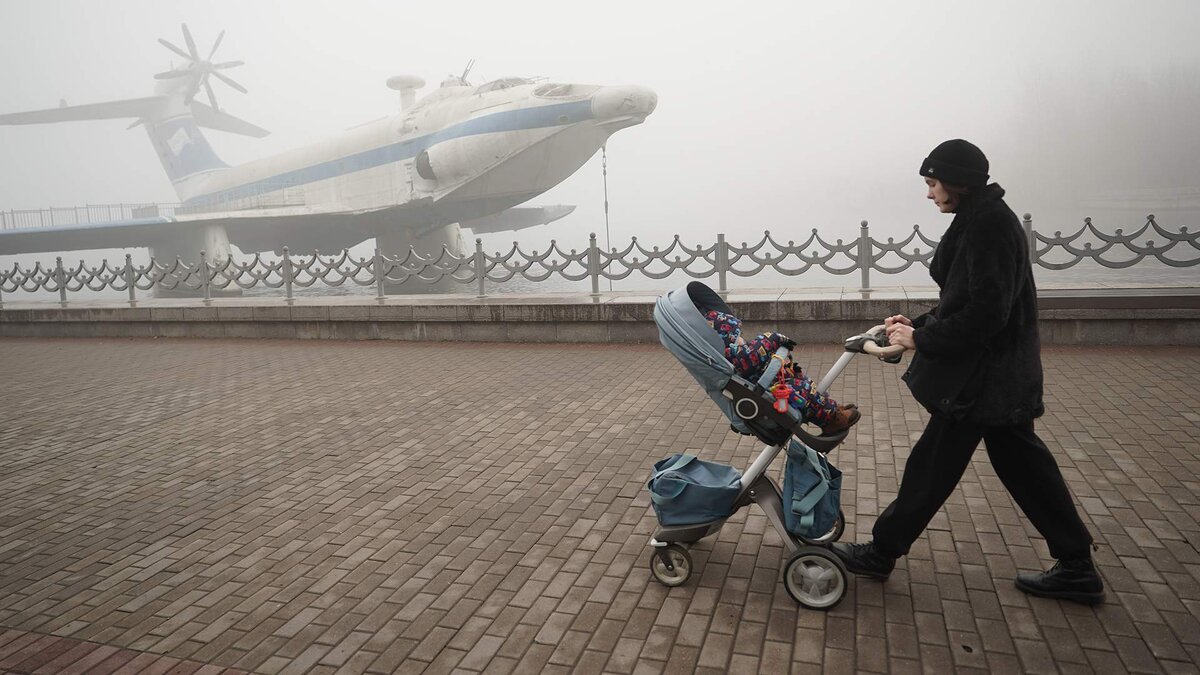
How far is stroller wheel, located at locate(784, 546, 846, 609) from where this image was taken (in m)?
3.11

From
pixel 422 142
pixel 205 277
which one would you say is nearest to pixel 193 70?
pixel 422 142

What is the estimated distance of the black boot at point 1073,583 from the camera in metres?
3.03

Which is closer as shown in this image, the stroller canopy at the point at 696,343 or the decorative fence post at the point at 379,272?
the stroller canopy at the point at 696,343

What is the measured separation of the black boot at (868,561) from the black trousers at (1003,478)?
0.15 meters

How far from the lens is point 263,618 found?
10.8ft

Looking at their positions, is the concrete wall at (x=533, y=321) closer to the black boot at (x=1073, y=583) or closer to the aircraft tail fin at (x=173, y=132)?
the black boot at (x=1073, y=583)

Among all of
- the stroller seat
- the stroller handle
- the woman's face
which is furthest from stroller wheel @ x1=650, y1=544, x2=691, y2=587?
the woman's face

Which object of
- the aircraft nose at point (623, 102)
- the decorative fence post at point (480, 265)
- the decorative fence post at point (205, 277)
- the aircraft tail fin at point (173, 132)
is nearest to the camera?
the decorative fence post at point (480, 265)

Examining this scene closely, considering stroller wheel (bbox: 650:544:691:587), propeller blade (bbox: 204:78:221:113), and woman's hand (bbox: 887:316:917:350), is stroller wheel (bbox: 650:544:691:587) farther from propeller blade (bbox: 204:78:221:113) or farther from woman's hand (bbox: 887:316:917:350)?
propeller blade (bbox: 204:78:221:113)

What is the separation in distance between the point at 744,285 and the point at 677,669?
9717 mm

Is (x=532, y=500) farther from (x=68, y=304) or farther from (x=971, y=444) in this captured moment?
(x=68, y=304)

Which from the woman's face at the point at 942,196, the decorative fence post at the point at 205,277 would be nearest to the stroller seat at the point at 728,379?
the woman's face at the point at 942,196

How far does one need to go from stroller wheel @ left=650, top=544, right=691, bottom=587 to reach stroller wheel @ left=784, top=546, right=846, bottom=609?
42cm

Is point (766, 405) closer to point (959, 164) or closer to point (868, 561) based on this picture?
point (868, 561)
